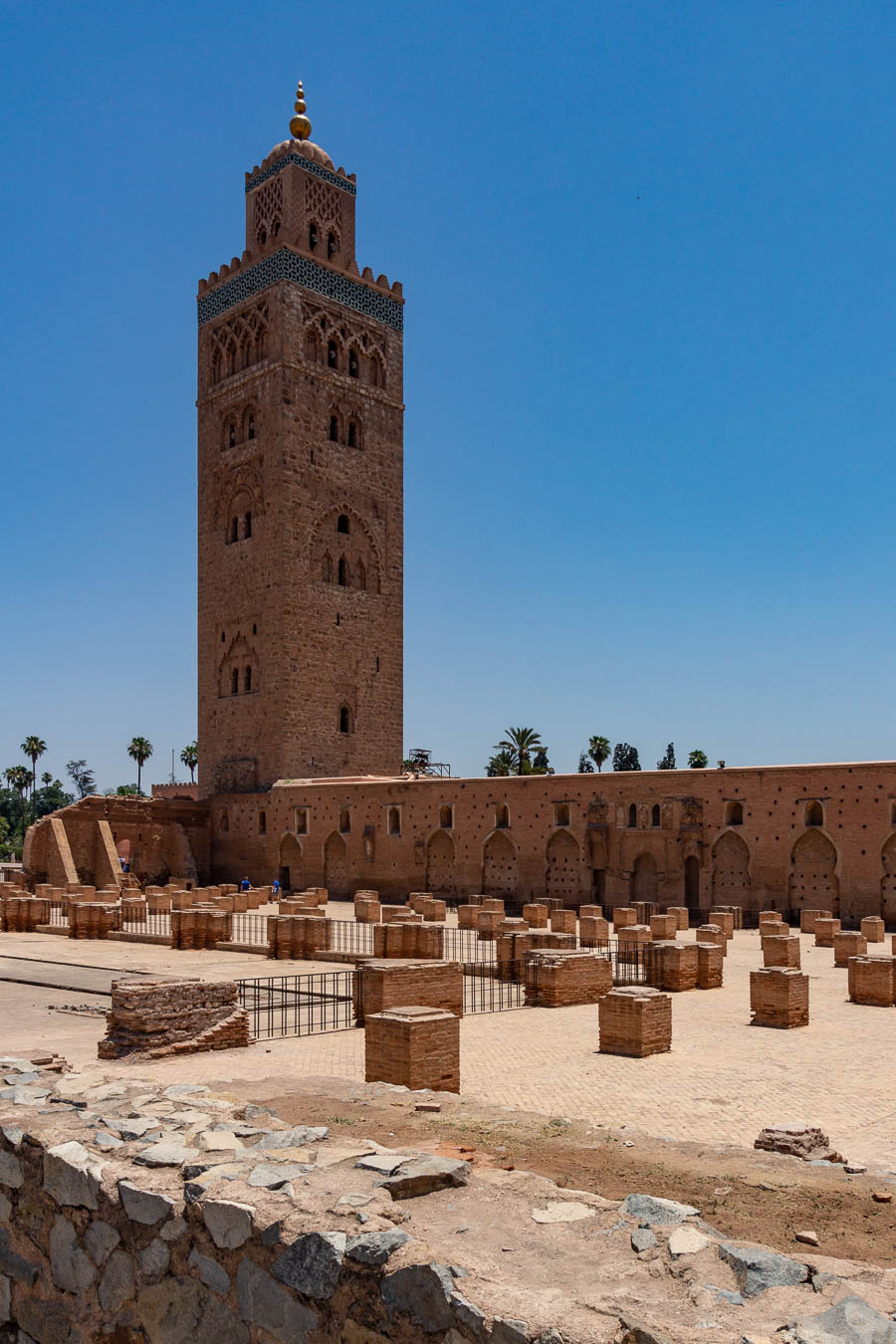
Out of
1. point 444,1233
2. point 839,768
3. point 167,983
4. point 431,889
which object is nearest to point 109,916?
point 431,889

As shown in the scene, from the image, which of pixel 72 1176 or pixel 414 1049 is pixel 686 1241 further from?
pixel 414 1049

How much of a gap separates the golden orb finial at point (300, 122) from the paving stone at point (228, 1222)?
45214 mm

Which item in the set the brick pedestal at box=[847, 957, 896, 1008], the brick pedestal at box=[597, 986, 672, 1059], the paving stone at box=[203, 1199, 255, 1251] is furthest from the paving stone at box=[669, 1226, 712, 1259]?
the brick pedestal at box=[847, 957, 896, 1008]

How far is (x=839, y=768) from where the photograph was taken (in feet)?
77.8

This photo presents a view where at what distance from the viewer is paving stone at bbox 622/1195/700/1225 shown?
3.33 m

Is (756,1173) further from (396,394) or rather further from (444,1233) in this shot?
(396,394)

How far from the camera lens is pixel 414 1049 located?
841 centimetres

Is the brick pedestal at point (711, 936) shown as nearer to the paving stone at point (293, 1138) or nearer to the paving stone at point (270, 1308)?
the paving stone at point (293, 1138)

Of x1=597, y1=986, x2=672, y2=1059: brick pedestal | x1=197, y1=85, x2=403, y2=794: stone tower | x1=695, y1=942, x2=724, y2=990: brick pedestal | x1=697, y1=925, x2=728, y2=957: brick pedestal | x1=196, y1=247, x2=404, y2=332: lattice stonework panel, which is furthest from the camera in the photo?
x1=196, y1=247, x2=404, y2=332: lattice stonework panel

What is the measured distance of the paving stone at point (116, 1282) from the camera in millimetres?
3598

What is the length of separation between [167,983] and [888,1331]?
28.9 feet

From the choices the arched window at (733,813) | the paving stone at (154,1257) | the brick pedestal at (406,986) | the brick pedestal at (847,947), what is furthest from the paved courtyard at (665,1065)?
the arched window at (733,813)

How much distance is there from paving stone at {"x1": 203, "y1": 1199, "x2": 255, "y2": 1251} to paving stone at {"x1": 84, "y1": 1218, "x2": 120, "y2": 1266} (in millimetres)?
538

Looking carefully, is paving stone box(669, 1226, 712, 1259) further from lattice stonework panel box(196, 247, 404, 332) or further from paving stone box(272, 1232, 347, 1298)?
lattice stonework panel box(196, 247, 404, 332)
